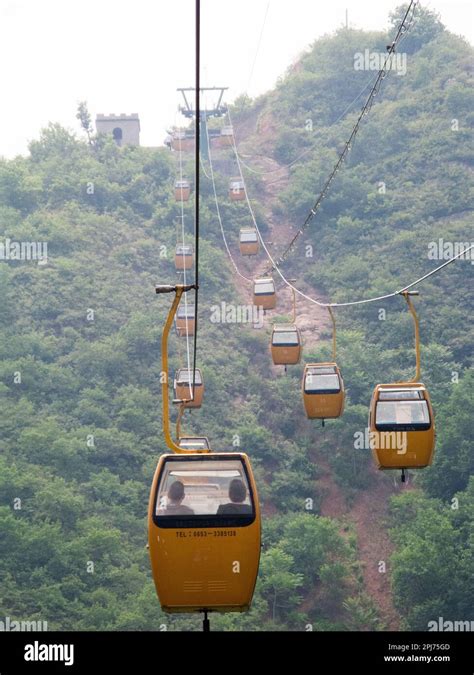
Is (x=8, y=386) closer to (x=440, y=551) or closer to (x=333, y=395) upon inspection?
(x=440, y=551)

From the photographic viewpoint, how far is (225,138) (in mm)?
78562

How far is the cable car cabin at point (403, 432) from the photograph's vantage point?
1836cm

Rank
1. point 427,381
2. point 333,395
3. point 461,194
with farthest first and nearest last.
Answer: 1. point 461,194
2. point 427,381
3. point 333,395

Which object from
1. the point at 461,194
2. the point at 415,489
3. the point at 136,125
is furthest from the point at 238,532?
the point at 136,125

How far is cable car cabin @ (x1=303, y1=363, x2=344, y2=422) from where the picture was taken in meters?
26.3

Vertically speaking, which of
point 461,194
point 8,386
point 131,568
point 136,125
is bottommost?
point 131,568

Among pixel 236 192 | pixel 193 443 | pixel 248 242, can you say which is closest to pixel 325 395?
pixel 193 443

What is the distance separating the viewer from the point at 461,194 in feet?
213

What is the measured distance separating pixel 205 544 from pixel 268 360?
4273cm

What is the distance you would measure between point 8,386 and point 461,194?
30182 millimetres

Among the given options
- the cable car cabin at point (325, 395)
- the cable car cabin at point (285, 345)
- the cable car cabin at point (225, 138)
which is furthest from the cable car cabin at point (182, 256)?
the cable car cabin at point (325, 395)

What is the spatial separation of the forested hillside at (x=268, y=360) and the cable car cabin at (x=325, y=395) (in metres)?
13.7

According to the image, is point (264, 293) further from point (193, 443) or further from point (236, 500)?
point (236, 500)

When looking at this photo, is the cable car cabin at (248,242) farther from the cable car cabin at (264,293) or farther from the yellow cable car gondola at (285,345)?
the yellow cable car gondola at (285,345)
